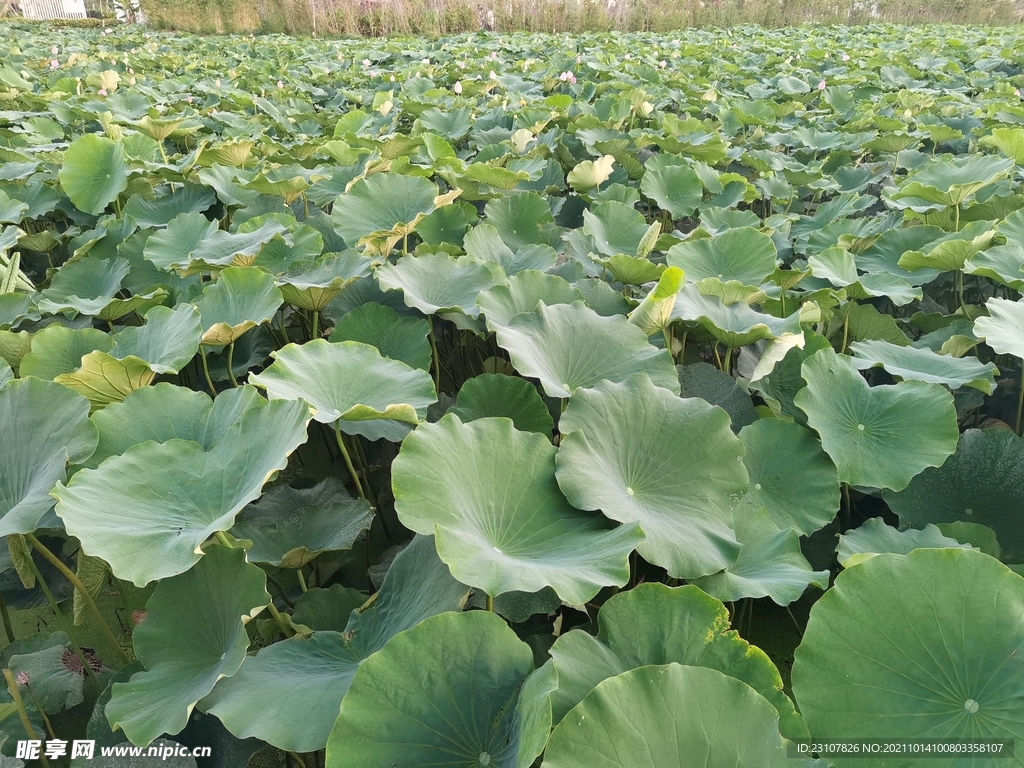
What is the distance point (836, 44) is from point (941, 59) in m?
2.10

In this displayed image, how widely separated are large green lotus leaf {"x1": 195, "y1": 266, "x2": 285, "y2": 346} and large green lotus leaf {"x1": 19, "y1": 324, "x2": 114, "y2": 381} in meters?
0.21

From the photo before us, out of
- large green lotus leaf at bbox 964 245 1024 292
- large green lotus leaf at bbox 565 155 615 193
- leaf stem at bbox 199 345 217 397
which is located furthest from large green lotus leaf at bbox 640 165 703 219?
leaf stem at bbox 199 345 217 397

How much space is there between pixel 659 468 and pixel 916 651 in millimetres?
414

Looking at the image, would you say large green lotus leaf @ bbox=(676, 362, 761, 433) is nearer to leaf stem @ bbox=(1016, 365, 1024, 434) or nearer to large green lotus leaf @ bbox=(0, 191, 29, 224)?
leaf stem @ bbox=(1016, 365, 1024, 434)

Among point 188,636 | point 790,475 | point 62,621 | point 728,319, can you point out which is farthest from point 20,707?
point 728,319

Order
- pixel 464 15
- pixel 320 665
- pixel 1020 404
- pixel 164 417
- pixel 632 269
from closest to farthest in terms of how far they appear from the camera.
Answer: pixel 320 665
pixel 164 417
pixel 1020 404
pixel 632 269
pixel 464 15

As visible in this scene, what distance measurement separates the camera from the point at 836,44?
7.59 meters

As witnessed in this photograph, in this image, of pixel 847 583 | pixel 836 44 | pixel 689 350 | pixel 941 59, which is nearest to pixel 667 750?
pixel 847 583

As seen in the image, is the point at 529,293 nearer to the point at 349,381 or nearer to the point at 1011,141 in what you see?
the point at 349,381

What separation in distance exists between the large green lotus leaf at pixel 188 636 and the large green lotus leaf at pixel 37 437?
25 centimetres

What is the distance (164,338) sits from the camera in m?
1.38

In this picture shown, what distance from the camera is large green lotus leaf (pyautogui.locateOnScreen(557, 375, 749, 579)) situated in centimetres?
91

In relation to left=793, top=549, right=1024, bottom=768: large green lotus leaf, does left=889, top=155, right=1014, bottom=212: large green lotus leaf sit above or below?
above

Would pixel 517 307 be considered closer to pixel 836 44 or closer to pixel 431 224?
pixel 431 224
